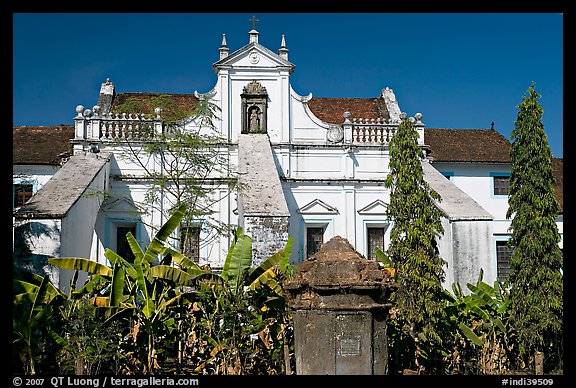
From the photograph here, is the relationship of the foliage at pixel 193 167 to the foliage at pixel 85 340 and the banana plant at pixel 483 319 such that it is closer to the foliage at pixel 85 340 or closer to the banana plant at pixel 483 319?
the foliage at pixel 85 340

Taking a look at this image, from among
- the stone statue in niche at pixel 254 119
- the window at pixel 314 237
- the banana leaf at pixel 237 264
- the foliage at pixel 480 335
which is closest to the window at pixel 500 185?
the window at pixel 314 237

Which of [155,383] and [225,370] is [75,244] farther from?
[155,383]

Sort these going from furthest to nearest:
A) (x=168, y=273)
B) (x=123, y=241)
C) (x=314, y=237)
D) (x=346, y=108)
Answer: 1. (x=346, y=108)
2. (x=314, y=237)
3. (x=123, y=241)
4. (x=168, y=273)

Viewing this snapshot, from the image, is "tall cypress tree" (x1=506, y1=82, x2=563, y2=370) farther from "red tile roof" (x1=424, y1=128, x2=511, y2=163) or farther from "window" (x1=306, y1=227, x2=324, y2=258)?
"red tile roof" (x1=424, y1=128, x2=511, y2=163)

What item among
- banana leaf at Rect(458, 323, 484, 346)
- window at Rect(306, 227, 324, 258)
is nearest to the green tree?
banana leaf at Rect(458, 323, 484, 346)

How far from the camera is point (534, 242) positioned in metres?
13.3

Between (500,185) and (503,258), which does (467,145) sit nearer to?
(500,185)

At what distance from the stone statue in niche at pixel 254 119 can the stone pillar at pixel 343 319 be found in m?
14.1

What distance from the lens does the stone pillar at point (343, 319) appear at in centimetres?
888

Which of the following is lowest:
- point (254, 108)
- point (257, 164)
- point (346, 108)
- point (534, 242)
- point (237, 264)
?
point (237, 264)

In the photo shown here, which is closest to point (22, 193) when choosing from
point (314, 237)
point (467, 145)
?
point (314, 237)

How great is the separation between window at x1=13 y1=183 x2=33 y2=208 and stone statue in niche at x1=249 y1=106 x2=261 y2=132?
26.8 ft

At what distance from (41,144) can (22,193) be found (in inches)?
83.8
